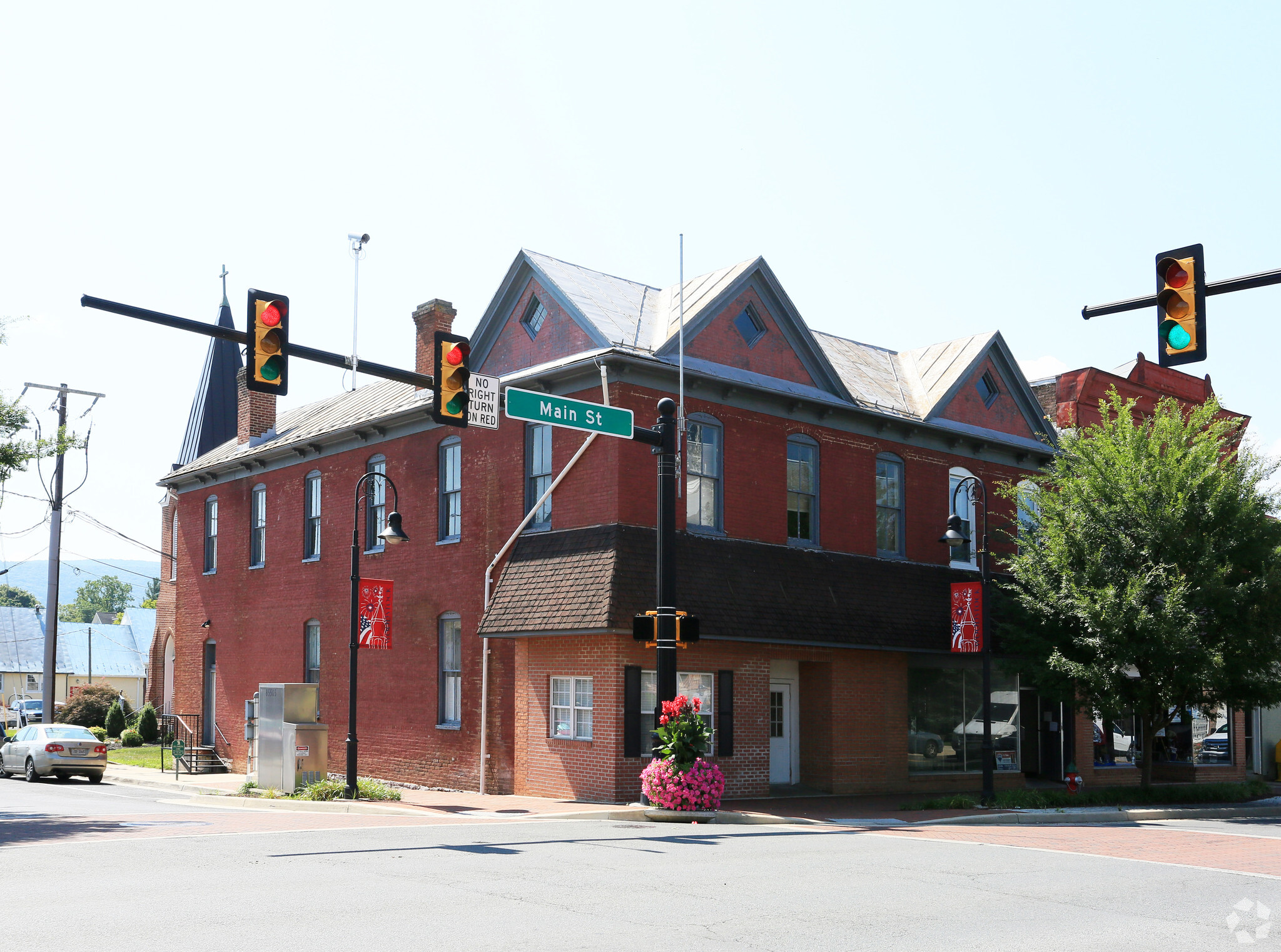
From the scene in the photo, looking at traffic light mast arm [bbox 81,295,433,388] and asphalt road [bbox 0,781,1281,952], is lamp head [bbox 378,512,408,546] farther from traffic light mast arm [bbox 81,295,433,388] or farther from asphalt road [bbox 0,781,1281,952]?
traffic light mast arm [bbox 81,295,433,388]

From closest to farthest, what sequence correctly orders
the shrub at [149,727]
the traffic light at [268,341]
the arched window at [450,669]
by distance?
the traffic light at [268,341], the arched window at [450,669], the shrub at [149,727]

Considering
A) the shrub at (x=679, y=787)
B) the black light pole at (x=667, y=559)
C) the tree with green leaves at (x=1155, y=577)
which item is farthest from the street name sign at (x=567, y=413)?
the tree with green leaves at (x=1155, y=577)

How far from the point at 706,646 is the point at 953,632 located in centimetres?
532

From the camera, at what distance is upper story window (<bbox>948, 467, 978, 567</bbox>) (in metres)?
27.5

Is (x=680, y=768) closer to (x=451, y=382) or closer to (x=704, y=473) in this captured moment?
(x=704, y=473)

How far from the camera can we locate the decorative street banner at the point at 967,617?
23.4 meters

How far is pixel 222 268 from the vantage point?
1861 inches

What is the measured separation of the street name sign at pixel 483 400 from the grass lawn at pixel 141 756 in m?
22.6

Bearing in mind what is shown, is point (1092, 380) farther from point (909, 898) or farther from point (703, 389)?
point (909, 898)

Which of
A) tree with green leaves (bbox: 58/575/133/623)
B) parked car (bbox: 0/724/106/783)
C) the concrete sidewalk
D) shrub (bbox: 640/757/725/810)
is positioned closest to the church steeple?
parked car (bbox: 0/724/106/783)

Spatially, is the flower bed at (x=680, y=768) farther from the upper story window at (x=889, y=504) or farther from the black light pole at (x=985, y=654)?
the upper story window at (x=889, y=504)

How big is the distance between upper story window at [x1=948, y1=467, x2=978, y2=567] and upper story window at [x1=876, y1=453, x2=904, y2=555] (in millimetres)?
1588

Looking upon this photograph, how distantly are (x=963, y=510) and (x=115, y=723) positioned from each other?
96.8 feet

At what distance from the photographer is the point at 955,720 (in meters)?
26.6
